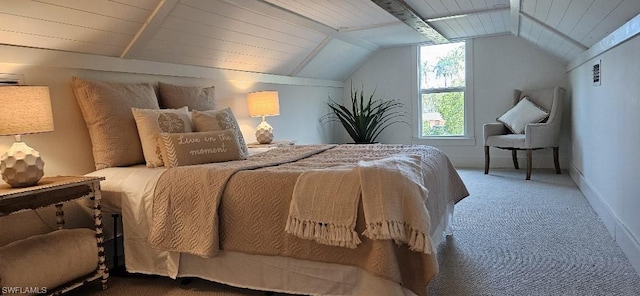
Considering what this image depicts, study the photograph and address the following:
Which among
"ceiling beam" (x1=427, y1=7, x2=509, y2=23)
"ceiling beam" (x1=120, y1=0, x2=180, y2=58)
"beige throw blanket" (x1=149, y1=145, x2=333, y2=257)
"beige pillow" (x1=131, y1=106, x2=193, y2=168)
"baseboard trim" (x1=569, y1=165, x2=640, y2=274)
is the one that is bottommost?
"baseboard trim" (x1=569, y1=165, x2=640, y2=274)

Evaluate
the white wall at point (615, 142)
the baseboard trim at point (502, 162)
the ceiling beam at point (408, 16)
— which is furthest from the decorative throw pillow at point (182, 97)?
the baseboard trim at point (502, 162)

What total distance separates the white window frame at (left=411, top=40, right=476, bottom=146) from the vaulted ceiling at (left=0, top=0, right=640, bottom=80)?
382 millimetres

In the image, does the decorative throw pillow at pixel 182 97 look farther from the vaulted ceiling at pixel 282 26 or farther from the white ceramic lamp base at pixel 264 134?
the white ceramic lamp base at pixel 264 134

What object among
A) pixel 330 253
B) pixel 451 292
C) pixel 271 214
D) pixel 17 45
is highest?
pixel 17 45

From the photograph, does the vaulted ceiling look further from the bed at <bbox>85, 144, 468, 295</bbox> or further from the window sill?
the window sill

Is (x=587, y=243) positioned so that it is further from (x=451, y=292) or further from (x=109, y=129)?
(x=109, y=129)

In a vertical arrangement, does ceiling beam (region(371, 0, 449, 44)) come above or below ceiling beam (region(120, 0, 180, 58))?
above

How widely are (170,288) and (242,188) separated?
75 cm

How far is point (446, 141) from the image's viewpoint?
6305 millimetres

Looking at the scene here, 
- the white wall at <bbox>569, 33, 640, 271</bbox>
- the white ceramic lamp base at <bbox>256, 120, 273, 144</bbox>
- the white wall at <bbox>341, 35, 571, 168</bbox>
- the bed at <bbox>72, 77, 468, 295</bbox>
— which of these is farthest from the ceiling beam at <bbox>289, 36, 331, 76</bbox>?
the white wall at <bbox>569, 33, 640, 271</bbox>

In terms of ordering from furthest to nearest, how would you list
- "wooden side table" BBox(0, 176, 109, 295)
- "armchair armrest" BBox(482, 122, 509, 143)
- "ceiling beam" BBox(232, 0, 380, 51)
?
1. "armchair armrest" BBox(482, 122, 509, 143)
2. "ceiling beam" BBox(232, 0, 380, 51)
3. "wooden side table" BBox(0, 176, 109, 295)

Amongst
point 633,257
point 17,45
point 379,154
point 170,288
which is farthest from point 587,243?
point 17,45

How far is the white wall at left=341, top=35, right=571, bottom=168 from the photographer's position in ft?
18.4

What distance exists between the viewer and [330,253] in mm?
1918
